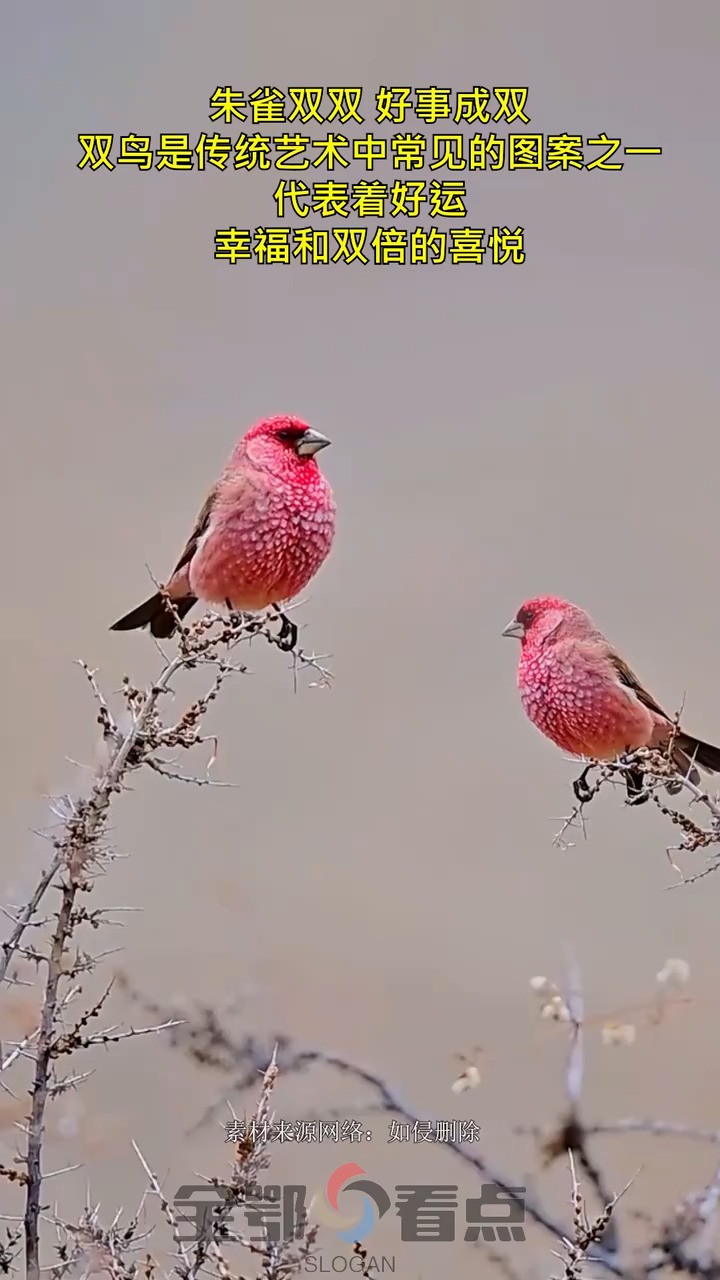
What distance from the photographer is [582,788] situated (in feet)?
5.80

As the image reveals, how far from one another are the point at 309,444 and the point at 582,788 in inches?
23.0

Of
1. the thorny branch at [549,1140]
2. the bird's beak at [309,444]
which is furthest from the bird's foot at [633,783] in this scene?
the bird's beak at [309,444]

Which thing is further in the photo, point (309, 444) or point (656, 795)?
point (309, 444)

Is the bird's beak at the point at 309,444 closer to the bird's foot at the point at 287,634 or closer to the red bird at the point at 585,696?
the bird's foot at the point at 287,634

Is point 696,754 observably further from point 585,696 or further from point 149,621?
point 149,621

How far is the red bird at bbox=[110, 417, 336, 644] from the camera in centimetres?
166

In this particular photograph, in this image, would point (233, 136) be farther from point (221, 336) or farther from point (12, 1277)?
point (12, 1277)

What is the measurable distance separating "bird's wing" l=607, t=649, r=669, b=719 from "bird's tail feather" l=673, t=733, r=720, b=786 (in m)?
0.04

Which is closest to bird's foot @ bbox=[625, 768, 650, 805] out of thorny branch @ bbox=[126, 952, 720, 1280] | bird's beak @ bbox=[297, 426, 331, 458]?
thorny branch @ bbox=[126, 952, 720, 1280]

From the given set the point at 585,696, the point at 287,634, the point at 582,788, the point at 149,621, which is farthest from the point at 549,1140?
the point at 149,621

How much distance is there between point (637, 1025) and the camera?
5.62 feet

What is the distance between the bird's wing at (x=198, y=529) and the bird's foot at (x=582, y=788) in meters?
0.60

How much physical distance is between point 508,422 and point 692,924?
29.0 inches

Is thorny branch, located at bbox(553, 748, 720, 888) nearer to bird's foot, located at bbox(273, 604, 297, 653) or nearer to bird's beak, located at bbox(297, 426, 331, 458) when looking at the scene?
bird's foot, located at bbox(273, 604, 297, 653)
